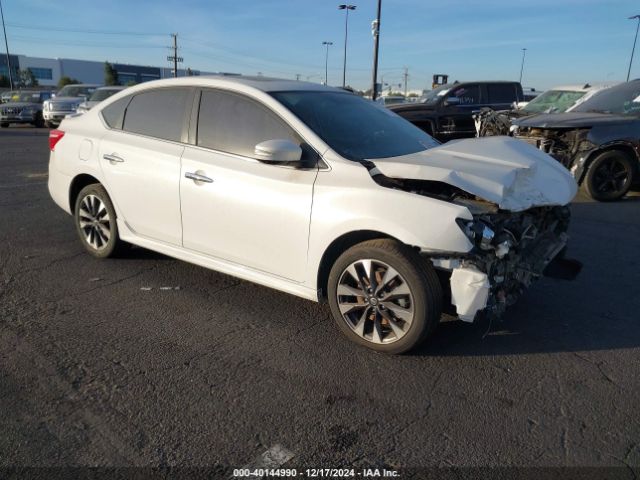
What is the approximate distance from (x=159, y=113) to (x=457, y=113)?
1053cm

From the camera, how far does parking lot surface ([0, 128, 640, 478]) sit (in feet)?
8.12

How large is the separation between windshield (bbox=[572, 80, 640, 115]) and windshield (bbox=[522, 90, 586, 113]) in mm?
1769

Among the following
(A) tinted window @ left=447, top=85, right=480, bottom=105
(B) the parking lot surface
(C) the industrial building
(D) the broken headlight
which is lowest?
(B) the parking lot surface

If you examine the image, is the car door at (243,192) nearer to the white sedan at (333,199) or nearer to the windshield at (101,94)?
the white sedan at (333,199)

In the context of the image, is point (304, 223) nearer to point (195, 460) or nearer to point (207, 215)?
point (207, 215)

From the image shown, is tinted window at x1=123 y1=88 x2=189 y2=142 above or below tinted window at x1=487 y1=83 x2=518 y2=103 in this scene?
below

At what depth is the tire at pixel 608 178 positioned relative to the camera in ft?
26.8

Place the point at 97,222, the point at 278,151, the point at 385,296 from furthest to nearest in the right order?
the point at 97,222
the point at 278,151
the point at 385,296

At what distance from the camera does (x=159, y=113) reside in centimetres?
446

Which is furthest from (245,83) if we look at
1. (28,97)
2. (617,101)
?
(28,97)

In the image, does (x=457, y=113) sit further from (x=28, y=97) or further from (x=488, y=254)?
(x=28, y=97)

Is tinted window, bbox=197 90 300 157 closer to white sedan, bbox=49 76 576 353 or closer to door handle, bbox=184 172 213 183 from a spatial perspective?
white sedan, bbox=49 76 576 353

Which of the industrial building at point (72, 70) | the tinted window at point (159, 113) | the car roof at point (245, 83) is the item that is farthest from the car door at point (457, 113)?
the industrial building at point (72, 70)

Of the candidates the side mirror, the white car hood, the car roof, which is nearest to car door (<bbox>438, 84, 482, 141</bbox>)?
the car roof
